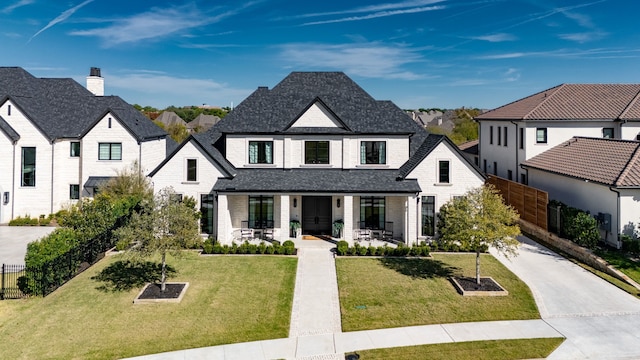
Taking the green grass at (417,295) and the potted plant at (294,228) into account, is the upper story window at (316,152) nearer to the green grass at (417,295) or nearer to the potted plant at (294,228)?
the potted plant at (294,228)

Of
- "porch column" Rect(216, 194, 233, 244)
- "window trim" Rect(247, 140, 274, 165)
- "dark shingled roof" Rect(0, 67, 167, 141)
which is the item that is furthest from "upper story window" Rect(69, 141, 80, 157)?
"porch column" Rect(216, 194, 233, 244)

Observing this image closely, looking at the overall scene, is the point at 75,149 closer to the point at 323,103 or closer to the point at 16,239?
the point at 16,239

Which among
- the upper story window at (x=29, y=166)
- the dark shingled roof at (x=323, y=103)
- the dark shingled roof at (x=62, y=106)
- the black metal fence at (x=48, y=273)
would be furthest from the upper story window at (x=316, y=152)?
the upper story window at (x=29, y=166)

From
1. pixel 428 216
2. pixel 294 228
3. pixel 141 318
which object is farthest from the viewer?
pixel 294 228

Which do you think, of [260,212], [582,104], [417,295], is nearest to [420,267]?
[417,295]

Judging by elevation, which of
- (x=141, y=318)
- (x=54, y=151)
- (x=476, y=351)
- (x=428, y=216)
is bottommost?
(x=476, y=351)

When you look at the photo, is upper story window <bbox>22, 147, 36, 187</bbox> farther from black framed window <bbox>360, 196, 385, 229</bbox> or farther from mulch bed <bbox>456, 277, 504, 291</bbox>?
mulch bed <bbox>456, 277, 504, 291</bbox>

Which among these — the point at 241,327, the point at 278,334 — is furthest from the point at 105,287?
the point at 278,334

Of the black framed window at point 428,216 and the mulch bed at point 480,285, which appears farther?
the black framed window at point 428,216
